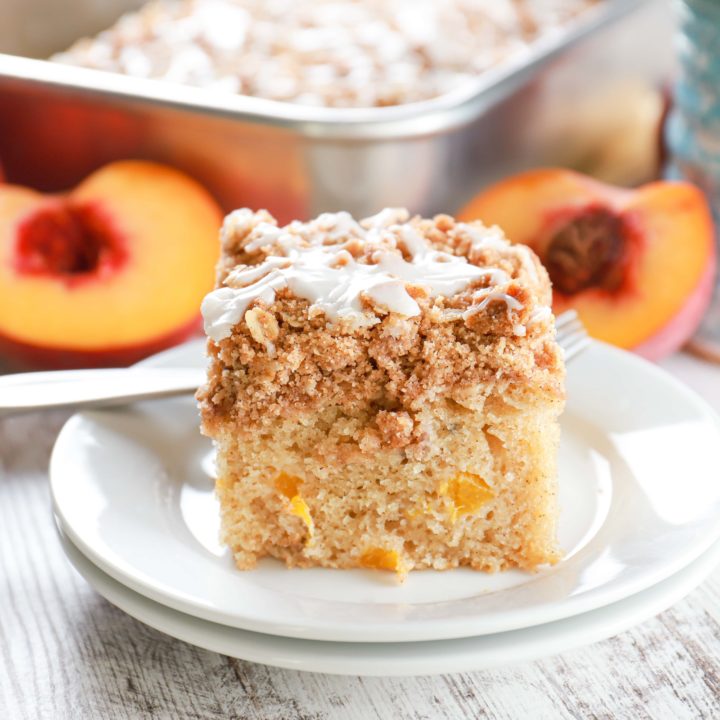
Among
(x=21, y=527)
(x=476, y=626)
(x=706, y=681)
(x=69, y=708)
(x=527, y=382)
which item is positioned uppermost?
(x=527, y=382)

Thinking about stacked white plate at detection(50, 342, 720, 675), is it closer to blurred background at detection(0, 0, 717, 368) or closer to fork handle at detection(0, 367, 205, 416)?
fork handle at detection(0, 367, 205, 416)

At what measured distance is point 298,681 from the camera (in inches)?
56.7

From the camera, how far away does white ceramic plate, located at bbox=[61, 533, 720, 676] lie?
1.28m

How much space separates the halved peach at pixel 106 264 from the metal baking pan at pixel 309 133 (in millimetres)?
68

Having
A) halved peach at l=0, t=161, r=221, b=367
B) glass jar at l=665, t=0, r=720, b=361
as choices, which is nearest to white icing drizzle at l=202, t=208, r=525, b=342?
halved peach at l=0, t=161, r=221, b=367

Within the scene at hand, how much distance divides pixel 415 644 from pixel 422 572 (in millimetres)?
224

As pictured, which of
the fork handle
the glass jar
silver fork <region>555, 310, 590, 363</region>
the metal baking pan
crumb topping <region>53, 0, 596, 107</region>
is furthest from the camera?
crumb topping <region>53, 0, 596, 107</region>

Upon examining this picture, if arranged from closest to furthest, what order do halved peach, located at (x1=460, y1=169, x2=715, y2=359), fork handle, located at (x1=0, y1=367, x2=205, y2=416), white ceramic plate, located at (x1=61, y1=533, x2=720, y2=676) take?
1. white ceramic plate, located at (x1=61, y1=533, x2=720, y2=676)
2. fork handle, located at (x1=0, y1=367, x2=205, y2=416)
3. halved peach, located at (x1=460, y1=169, x2=715, y2=359)

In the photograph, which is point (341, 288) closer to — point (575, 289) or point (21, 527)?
point (21, 527)

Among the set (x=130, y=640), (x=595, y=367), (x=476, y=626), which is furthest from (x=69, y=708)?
(x=595, y=367)

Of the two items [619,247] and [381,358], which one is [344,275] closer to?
[381,358]

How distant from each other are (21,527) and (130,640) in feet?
1.29

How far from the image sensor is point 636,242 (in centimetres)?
229

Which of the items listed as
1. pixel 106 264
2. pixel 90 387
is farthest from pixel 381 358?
pixel 106 264
